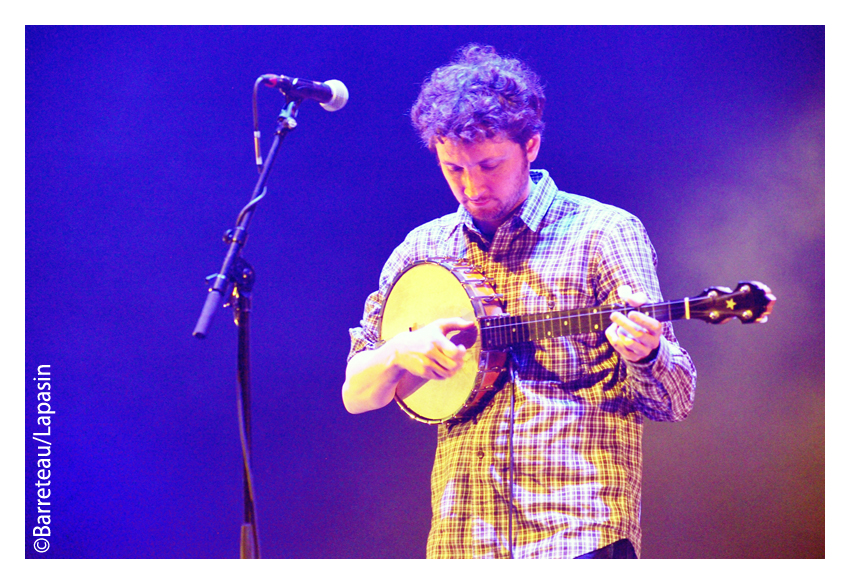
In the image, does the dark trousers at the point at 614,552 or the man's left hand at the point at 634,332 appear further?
the dark trousers at the point at 614,552

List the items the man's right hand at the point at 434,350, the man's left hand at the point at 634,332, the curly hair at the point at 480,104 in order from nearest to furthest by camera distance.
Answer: the man's left hand at the point at 634,332, the man's right hand at the point at 434,350, the curly hair at the point at 480,104

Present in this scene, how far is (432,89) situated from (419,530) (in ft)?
5.92

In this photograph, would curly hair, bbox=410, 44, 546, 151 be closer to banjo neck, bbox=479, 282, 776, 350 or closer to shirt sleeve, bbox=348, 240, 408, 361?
shirt sleeve, bbox=348, 240, 408, 361

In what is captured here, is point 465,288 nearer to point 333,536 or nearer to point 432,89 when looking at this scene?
point 432,89

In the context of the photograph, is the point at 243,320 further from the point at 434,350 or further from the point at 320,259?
the point at 320,259

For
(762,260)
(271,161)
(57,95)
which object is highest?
(57,95)

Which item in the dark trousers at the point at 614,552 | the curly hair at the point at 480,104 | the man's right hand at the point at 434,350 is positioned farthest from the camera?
the curly hair at the point at 480,104

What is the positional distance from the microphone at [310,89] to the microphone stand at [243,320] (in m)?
0.28

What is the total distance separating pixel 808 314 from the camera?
273 centimetres

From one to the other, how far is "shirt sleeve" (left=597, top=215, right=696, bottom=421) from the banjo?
0.38 ft

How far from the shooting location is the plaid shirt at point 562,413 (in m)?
1.81

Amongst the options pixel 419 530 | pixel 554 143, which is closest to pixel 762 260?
pixel 554 143

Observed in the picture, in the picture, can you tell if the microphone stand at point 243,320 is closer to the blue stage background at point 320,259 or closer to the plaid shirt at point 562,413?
the plaid shirt at point 562,413

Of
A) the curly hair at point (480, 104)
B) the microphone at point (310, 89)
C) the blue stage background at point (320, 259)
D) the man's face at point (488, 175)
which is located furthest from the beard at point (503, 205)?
the blue stage background at point (320, 259)
